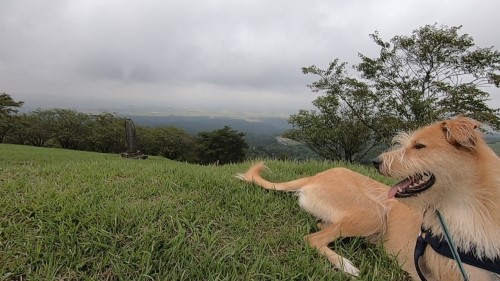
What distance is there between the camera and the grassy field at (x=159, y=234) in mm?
2273

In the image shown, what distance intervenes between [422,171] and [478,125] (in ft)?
1.45

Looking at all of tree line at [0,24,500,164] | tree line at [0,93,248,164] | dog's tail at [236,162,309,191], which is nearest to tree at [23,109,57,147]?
tree line at [0,93,248,164]

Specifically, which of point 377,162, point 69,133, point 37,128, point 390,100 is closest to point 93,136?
point 69,133

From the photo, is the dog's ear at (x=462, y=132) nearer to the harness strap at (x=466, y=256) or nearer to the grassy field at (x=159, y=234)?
the harness strap at (x=466, y=256)

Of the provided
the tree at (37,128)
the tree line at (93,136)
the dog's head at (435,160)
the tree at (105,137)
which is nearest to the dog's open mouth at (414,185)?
the dog's head at (435,160)

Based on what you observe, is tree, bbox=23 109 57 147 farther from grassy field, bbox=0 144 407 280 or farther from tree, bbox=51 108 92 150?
grassy field, bbox=0 144 407 280

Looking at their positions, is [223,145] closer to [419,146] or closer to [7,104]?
[7,104]

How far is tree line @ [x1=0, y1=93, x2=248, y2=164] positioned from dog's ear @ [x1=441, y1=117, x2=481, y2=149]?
38.8 m

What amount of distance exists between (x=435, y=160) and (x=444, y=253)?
0.64 m

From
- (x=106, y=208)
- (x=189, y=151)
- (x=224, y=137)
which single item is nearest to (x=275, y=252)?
(x=106, y=208)

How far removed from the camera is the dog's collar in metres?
1.95

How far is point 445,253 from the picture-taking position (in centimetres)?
213

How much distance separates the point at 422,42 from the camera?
19.0 meters

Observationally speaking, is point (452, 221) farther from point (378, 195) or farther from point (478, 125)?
point (378, 195)
